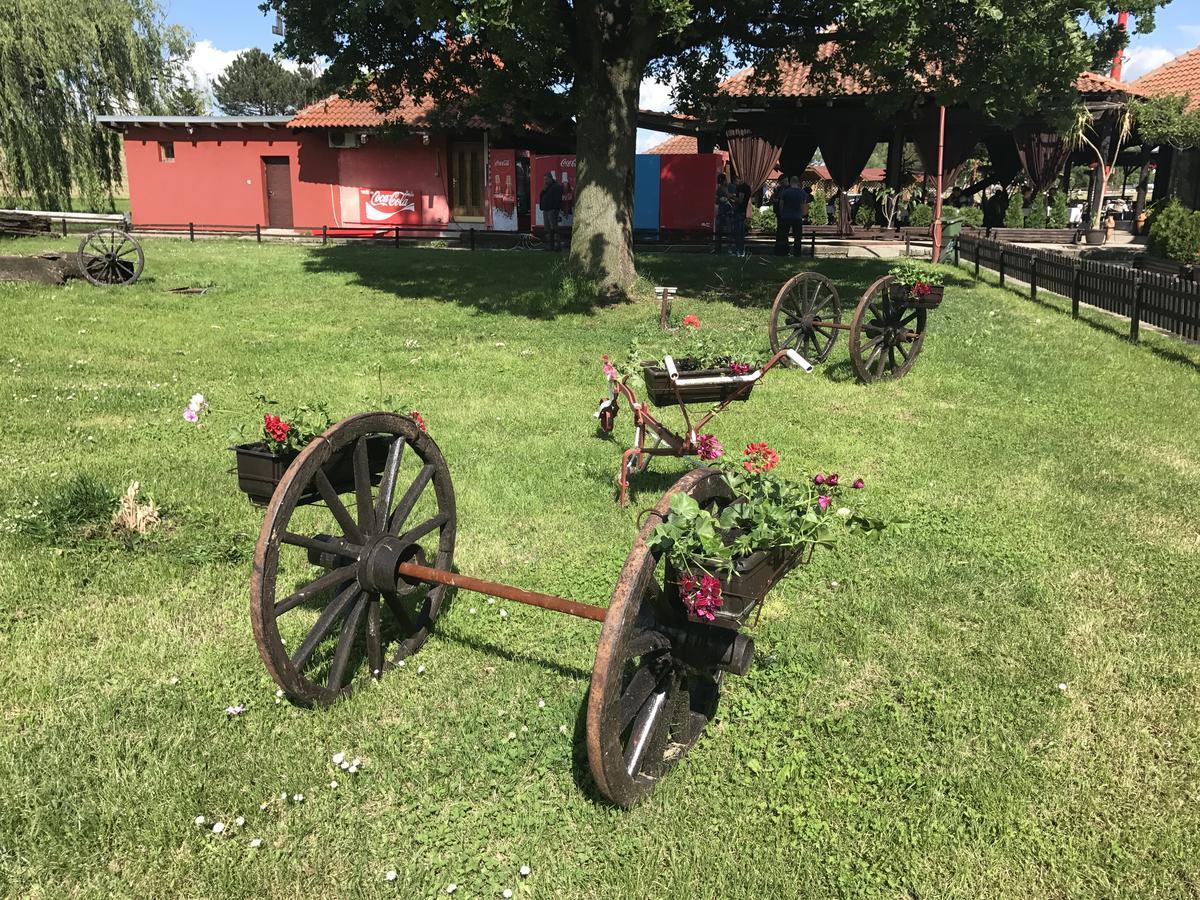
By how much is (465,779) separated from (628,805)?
0.66 metres

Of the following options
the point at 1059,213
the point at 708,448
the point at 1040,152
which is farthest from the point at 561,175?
the point at 708,448

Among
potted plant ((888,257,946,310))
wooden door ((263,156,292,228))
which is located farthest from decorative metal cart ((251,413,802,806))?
wooden door ((263,156,292,228))

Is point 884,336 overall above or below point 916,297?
below

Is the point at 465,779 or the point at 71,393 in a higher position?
the point at 71,393

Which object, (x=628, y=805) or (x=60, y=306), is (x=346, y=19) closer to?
(x=60, y=306)

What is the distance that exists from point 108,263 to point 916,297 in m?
13.4

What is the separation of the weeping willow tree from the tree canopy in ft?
148

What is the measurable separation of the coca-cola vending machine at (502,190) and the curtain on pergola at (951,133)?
1186cm

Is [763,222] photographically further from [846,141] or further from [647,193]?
[647,193]

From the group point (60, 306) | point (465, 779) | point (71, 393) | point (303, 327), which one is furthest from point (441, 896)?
point (60, 306)

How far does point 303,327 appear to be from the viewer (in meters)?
11.8

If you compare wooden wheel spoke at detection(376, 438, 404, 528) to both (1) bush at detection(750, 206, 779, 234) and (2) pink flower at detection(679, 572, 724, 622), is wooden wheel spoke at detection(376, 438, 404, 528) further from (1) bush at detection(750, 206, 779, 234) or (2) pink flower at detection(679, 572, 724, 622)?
(1) bush at detection(750, 206, 779, 234)

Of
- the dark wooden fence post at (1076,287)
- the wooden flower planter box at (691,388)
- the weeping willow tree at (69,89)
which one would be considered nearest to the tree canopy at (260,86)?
the weeping willow tree at (69,89)

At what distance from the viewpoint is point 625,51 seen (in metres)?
13.3
